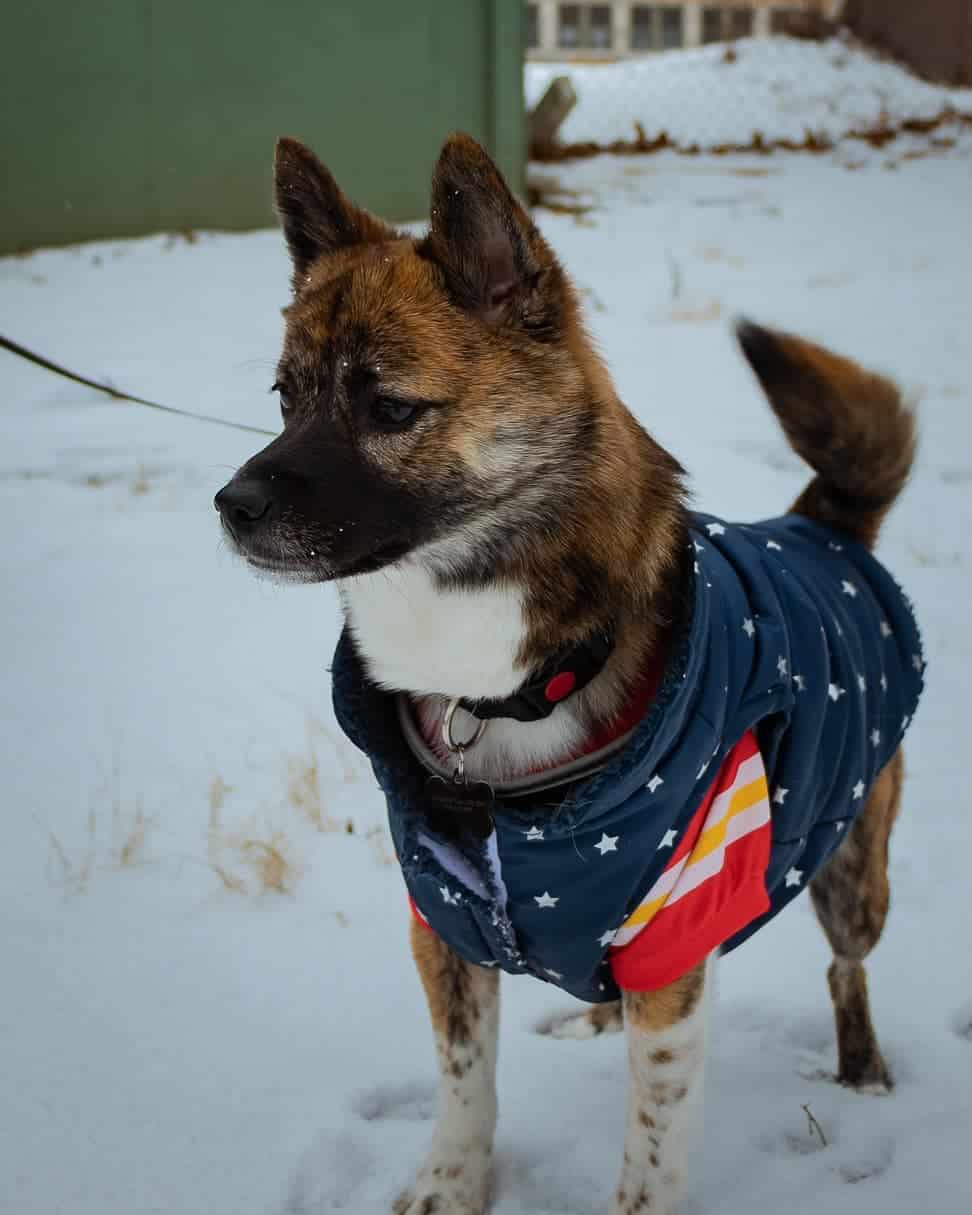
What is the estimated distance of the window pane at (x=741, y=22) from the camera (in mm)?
19562

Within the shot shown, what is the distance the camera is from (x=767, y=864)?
6.10 feet

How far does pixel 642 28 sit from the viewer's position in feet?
70.1

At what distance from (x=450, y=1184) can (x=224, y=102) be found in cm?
674

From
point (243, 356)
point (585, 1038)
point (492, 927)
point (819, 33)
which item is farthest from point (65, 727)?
point (819, 33)

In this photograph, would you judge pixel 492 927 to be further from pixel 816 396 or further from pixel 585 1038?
pixel 816 396

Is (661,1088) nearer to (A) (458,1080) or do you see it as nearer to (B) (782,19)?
(A) (458,1080)

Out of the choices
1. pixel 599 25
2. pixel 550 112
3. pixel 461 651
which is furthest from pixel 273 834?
pixel 599 25

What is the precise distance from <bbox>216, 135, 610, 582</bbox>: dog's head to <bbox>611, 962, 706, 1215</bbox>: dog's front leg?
742 mm

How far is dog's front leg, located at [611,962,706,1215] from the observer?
180cm

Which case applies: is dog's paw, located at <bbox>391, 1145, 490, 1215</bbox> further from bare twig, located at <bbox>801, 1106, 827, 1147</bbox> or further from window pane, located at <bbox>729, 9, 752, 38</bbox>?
window pane, located at <bbox>729, 9, 752, 38</bbox>

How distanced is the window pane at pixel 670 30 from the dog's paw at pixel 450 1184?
2239 cm

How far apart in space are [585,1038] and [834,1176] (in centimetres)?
58

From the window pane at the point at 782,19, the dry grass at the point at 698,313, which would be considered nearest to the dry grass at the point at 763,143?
the dry grass at the point at 698,313

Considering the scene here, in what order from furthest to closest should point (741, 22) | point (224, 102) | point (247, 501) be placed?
point (741, 22) → point (224, 102) → point (247, 501)
